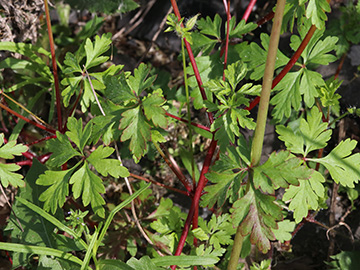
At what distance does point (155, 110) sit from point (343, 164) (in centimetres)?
89

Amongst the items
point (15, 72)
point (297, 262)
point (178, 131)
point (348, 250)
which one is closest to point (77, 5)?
point (15, 72)

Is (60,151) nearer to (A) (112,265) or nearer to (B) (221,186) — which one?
(A) (112,265)

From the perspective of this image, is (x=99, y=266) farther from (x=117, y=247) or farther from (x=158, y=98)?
(x=158, y=98)

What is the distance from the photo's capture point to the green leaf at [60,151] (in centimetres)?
184

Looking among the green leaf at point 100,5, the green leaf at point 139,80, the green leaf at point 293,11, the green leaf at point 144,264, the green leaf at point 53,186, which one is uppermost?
the green leaf at point 293,11

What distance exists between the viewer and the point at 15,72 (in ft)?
8.94

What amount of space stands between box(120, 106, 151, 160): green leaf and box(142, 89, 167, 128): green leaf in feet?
0.15

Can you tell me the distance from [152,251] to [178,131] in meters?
0.96

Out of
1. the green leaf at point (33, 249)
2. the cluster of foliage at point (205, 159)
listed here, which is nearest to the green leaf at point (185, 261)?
the cluster of foliage at point (205, 159)

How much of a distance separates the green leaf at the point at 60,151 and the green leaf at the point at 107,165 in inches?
3.8

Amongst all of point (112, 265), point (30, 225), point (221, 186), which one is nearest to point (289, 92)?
point (221, 186)

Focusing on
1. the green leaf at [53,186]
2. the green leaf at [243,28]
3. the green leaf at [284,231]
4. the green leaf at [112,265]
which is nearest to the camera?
the green leaf at [112,265]

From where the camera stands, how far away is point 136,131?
1.74 metres

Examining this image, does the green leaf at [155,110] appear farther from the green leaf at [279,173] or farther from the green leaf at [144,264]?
the green leaf at [144,264]
